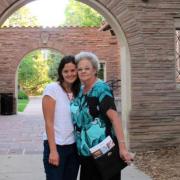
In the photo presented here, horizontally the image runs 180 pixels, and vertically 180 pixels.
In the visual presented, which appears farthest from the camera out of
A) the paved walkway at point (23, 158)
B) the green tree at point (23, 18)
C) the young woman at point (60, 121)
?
the green tree at point (23, 18)

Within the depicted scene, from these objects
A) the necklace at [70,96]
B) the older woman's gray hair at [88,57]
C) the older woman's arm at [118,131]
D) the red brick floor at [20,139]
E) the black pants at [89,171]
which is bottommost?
the red brick floor at [20,139]

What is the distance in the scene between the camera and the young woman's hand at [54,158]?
139 inches

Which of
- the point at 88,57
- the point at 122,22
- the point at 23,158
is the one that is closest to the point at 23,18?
the point at 122,22

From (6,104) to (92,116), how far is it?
16.6m

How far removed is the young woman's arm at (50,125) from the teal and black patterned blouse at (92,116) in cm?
17

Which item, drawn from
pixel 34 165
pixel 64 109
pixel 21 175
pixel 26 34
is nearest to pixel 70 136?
pixel 64 109

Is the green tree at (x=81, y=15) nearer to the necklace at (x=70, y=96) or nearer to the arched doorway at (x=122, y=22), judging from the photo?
the arched doorway at (x=122, y=22)

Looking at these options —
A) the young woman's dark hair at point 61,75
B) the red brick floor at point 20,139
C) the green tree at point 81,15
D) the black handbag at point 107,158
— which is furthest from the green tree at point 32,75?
the black handbag at point 107,158

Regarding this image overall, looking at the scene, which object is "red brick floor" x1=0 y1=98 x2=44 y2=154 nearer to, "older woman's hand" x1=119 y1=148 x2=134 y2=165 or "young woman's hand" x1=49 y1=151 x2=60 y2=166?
"young woman's hand" x1=49 y1=151 x2=60 y2=166

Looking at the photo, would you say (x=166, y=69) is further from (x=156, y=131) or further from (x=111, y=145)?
(x=111, y=145)

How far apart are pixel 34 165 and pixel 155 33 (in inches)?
133

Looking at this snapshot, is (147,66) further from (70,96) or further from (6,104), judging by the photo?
(6,104)

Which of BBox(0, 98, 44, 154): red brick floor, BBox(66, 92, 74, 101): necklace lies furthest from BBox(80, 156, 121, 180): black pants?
BBox(0, 98, 44, 154): red brick floor

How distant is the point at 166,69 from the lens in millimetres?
8680
